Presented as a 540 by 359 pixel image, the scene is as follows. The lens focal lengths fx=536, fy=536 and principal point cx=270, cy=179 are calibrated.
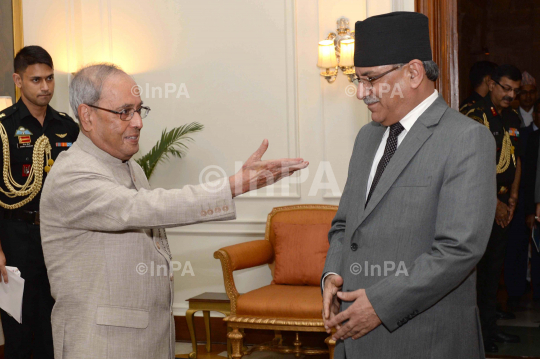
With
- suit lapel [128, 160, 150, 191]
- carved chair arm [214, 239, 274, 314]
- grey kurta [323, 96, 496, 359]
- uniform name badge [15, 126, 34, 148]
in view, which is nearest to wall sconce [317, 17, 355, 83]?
carved chair arm [214, 239, 274, 314]

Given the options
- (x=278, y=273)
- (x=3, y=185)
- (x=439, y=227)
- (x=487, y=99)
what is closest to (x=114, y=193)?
(x=439, y=227)

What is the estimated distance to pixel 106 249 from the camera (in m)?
1.64

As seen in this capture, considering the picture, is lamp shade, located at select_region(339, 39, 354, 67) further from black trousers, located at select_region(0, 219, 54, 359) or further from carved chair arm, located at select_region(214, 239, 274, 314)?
black trousers, located at select_region(0, 219, 54, 359)

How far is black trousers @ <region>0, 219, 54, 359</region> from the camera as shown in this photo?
3.08 metres

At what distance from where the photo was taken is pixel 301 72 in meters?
4.29

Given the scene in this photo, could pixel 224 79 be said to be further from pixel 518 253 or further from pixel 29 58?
pixel 518 253

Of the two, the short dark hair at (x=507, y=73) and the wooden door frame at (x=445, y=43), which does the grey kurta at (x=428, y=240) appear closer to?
the wooden door frame at (x=445, y=43)

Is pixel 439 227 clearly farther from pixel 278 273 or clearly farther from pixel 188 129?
pixel 188 129

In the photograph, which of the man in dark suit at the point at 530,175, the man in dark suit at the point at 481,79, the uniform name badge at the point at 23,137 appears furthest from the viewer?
the man in dark suit at the point at 530,175

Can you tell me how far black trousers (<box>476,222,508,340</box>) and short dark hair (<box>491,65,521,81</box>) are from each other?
1.13m

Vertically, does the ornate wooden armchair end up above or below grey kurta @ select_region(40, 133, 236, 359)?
below

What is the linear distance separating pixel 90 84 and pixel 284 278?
7.93 ft

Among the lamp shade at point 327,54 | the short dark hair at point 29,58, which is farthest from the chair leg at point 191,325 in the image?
the lamp shade at point 327,54

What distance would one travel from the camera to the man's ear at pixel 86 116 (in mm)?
1693
